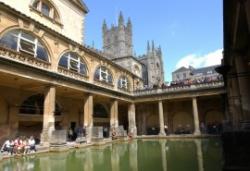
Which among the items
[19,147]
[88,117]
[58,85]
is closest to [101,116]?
[88,117]

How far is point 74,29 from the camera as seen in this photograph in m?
26.2

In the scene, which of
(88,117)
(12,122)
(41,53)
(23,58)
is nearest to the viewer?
(23,58)

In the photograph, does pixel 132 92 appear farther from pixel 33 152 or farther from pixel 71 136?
pixel 33 152

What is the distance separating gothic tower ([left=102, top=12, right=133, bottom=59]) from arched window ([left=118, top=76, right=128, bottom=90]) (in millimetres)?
32715

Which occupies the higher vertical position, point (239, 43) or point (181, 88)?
point (181, 88)

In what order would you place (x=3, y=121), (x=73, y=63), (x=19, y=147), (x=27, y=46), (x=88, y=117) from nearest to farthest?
(x=19, y=147) < (x=27, y=46) < (x=3, y=121) < (x=73, y=63) < (x=88, y=117)

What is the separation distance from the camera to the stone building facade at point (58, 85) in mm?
16156

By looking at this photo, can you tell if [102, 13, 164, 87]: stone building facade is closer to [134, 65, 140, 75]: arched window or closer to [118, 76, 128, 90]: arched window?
[134, 65, 140, 75]: arched window

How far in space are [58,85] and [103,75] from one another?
803 centimetres

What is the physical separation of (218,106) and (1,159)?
26746 millimetres

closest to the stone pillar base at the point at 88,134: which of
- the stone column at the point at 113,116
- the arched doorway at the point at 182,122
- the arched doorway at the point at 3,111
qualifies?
the stone column at the point at 113,116

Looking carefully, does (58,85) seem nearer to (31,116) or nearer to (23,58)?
(23,58)

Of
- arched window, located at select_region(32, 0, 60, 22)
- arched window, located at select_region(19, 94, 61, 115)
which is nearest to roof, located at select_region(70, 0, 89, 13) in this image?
arched window, located at select_region(32, 0, 60, 22)

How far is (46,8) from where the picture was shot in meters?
22.7
